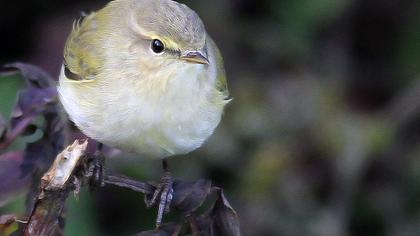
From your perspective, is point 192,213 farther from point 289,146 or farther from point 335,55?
point 335,55

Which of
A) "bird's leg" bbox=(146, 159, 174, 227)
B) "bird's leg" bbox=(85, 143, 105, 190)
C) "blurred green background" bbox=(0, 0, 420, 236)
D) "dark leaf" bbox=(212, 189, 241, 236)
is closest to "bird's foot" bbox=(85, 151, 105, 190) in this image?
"bird's leg" bbox=(85, 143, 105, 190)

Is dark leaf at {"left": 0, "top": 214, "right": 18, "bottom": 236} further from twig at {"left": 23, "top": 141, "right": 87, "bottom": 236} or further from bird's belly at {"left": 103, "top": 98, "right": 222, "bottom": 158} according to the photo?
bird's belly at {"left": 103, "top": 98, "right": 222, "bottom": 158}

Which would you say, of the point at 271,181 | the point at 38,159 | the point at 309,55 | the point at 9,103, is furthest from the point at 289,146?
the point at 38,159

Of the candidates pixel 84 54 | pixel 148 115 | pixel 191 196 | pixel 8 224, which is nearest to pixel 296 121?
pixel 84 54

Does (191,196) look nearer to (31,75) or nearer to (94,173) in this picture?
(94,173)

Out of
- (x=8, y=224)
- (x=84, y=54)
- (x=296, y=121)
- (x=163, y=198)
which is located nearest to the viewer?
(x=8, y=224)

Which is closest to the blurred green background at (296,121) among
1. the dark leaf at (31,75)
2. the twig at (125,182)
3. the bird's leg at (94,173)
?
the dark leaf at (31,75)
